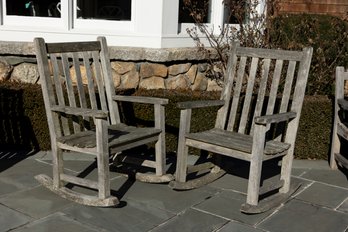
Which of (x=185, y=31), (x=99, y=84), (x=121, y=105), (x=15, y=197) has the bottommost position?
(x=15, y=197)

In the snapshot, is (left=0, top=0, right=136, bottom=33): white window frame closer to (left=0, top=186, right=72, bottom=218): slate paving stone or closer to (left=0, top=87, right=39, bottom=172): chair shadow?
(left=0, top=87, right=39, bottom=172): chair shadow

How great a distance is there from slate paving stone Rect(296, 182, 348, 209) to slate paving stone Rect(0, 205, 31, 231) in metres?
2.04

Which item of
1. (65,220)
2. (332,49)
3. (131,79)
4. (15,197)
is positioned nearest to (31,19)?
(131,79)

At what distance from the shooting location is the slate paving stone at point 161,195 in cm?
362

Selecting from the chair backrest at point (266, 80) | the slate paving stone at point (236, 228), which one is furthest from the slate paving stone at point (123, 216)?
the chair backrest at point (266, 80)

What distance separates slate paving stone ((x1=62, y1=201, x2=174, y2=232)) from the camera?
10.6 ft

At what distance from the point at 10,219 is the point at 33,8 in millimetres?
2877

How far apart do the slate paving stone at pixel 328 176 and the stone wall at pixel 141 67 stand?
1.64 meters

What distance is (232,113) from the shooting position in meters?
4.08

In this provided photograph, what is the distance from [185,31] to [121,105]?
1.19 meters

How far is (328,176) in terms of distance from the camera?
4.37 metres

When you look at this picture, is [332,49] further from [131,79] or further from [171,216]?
[171,216]

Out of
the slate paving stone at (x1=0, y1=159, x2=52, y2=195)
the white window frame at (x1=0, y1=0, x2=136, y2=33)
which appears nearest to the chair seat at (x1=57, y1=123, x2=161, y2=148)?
the slate paving stone at (x1=0, y1=159, x2=52, y2=195)

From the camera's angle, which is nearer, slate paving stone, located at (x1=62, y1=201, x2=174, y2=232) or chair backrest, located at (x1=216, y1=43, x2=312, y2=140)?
slate paving stone, located at (x1=62, y1=201, x2=174, y2=232)
